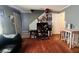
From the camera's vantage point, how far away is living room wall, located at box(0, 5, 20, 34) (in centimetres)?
→ 189

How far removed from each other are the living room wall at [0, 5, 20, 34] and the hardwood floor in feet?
1.06

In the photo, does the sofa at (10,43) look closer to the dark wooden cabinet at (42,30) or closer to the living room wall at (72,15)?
the dark wooden cabinet at (42,30)

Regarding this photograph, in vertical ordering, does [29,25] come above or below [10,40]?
above

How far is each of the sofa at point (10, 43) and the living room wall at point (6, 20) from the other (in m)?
0.09

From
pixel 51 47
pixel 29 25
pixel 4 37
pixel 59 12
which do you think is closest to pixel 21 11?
pixel 29 25

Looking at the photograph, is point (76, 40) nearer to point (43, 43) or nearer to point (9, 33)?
point (43, 43)

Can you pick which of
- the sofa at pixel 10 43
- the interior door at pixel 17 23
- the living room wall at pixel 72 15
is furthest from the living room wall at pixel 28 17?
the living room wall at pixel 72 15

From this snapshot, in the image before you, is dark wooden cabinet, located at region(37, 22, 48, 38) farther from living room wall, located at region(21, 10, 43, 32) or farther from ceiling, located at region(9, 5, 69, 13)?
ceiling, located at region(9, 5, 69, 13)

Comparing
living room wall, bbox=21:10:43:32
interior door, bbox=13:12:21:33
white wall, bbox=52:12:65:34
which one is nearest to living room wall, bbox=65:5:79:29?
white wall, bbox=52:12:65:34

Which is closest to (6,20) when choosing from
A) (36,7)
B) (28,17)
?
(28,17)

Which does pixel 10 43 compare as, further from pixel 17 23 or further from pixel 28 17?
pixel 28 17

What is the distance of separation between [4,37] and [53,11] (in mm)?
947
